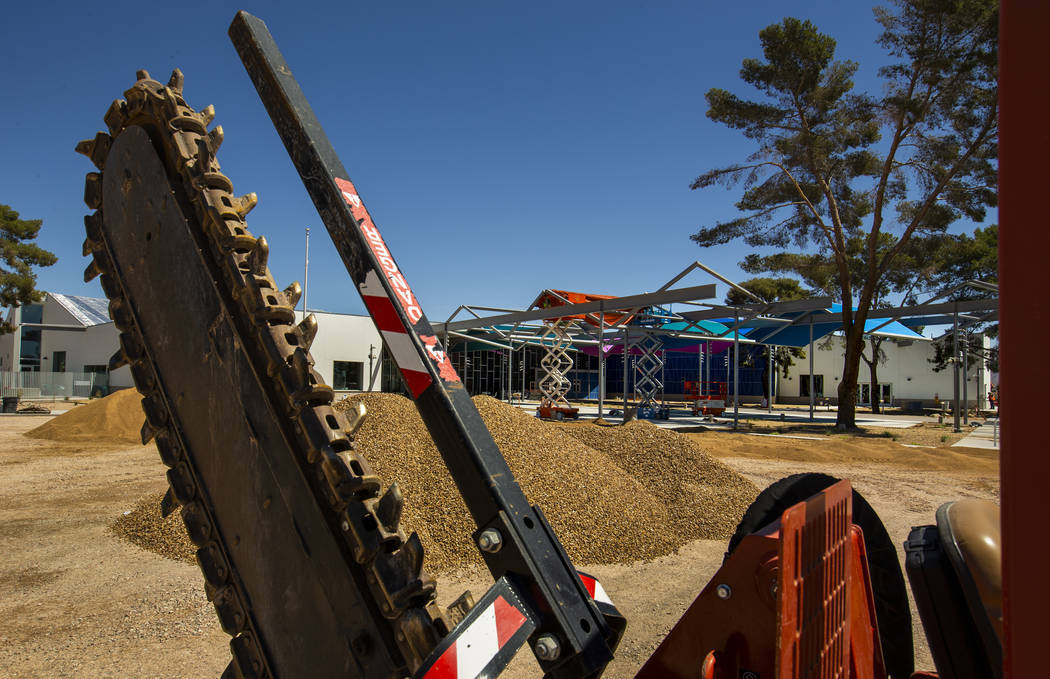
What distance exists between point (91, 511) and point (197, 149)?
714cm

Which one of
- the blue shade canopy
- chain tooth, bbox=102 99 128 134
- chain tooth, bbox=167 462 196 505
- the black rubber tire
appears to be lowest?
the black rubber tire

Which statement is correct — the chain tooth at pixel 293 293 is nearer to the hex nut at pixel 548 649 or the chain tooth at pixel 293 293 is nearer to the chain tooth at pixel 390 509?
the chain tooth at pixel 390 509

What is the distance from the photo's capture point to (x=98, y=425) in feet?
50.0

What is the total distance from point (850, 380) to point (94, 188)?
2148cm

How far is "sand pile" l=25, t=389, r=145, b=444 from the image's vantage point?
14648 millimetres

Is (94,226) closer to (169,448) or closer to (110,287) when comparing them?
(110,287)

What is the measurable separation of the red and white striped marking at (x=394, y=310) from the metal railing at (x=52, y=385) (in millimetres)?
37006

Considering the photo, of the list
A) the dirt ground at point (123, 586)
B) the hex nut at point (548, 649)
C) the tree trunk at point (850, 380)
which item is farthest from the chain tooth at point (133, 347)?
the tree trunk at point (850, 380)

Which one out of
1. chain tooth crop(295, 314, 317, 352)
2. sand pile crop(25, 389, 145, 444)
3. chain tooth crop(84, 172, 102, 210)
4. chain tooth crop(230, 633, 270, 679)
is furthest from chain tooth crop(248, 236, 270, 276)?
sand pile crop(25, 389, 145, 444)

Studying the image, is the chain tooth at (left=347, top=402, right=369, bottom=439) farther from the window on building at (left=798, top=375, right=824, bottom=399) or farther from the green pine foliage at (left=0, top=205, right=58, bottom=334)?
the window on building at (left=798, top=375, right=824, bottom=399)

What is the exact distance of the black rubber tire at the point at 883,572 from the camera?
228 cm

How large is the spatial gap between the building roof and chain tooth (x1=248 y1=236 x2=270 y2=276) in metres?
46.4

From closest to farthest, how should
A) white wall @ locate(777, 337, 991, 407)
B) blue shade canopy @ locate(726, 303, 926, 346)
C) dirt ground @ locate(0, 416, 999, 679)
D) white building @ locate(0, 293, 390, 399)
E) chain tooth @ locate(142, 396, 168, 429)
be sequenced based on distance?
1. chain tooth @ locate(142, 396, 168, 429)
2. dirt ground @ locate(0, 416, 999, 679)
3. blue shade canopy @ locate(726, 303, 926, 346)
4. white building @ locate(0, 293, 390, 399)
5. white wall @ locate(777, 337, 991, 407)

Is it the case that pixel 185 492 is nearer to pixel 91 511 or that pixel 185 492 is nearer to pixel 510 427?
pixel 510 427
